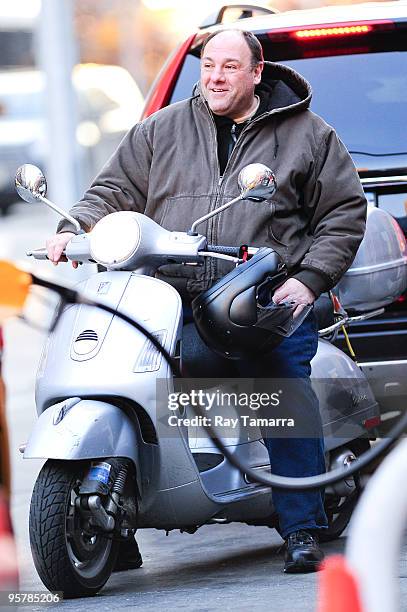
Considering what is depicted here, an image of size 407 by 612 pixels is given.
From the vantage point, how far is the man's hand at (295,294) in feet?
16.5

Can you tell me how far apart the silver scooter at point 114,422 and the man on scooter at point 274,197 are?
0.20 m

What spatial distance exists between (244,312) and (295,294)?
30 centimetres

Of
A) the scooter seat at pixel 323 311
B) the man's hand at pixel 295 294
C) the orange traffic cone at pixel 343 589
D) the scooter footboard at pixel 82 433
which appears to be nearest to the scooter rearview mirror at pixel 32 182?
the scooter footboard at pixel 82 433

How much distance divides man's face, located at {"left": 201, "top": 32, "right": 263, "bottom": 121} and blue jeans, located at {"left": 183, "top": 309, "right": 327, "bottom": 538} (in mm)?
687

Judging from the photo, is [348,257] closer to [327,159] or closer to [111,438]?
[327,159]

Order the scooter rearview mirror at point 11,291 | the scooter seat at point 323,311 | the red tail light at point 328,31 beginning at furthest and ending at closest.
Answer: the red tail light at point 328,31
the scooter seat at point 323,311
the scooter rearview mirror at point 11,291

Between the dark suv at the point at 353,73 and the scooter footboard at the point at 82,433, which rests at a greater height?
the dark suv at the point at 353,73

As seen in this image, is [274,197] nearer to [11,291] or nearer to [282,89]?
[282,89]

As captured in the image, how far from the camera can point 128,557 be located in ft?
17.9

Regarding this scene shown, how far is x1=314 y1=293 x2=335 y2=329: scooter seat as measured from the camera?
559 cm

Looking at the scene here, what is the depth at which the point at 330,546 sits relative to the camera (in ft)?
18.7

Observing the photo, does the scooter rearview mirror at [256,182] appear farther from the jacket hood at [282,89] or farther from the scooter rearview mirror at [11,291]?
the scooter rearview mirror at [11,291]

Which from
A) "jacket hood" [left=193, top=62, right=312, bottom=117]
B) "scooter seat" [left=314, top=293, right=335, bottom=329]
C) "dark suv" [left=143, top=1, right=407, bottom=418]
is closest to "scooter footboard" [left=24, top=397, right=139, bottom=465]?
"scooter seat" [left=314, top=293, right=335, bottom=329]

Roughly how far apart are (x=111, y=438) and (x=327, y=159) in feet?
3.98
